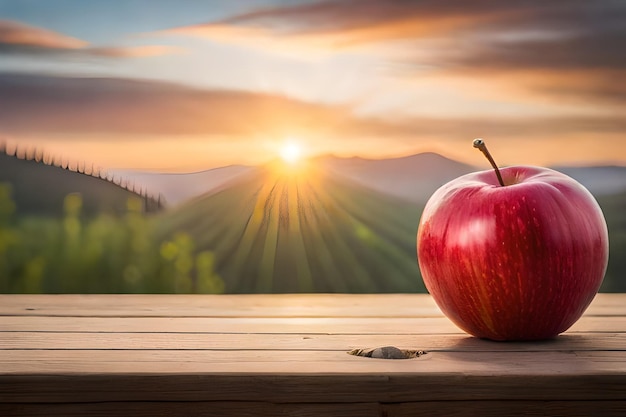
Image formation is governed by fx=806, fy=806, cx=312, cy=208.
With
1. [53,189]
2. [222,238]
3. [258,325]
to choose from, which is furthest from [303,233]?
[258,325]

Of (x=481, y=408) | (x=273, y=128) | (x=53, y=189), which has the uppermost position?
(x=273, y=128)

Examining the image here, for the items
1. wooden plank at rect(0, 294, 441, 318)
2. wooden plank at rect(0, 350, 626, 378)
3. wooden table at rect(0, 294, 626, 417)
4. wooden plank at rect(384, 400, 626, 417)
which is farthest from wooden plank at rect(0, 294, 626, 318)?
wooden plank at rect(384, 400, 626, 417)

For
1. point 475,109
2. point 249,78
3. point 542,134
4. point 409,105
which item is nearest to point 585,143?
point 542,134

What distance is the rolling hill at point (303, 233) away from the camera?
102 inches

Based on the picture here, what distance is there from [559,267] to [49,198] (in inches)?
81.7

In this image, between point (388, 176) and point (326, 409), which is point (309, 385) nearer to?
point (326, 409)

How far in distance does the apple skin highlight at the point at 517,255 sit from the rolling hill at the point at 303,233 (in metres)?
1.66

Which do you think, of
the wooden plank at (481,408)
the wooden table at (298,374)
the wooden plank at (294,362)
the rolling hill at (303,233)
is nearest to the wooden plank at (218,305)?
the wooden table at (298,374)

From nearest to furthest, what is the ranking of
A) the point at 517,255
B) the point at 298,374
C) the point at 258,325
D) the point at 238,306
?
the point at 298,374 → the point at 517,255 → the point at 258,325 → the point at 238,306

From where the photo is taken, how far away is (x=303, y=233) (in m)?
2.62

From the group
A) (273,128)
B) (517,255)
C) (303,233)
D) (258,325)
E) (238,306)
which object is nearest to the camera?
(517,255)

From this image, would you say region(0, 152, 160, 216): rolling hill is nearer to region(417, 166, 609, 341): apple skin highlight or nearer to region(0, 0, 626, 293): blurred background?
region(0, 0, 626, 293): blurred background

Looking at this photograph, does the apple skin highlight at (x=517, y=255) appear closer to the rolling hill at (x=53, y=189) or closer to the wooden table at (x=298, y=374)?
the wooden table at (x=298, y=374)

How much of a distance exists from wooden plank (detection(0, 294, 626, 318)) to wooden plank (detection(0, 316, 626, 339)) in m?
0.05
